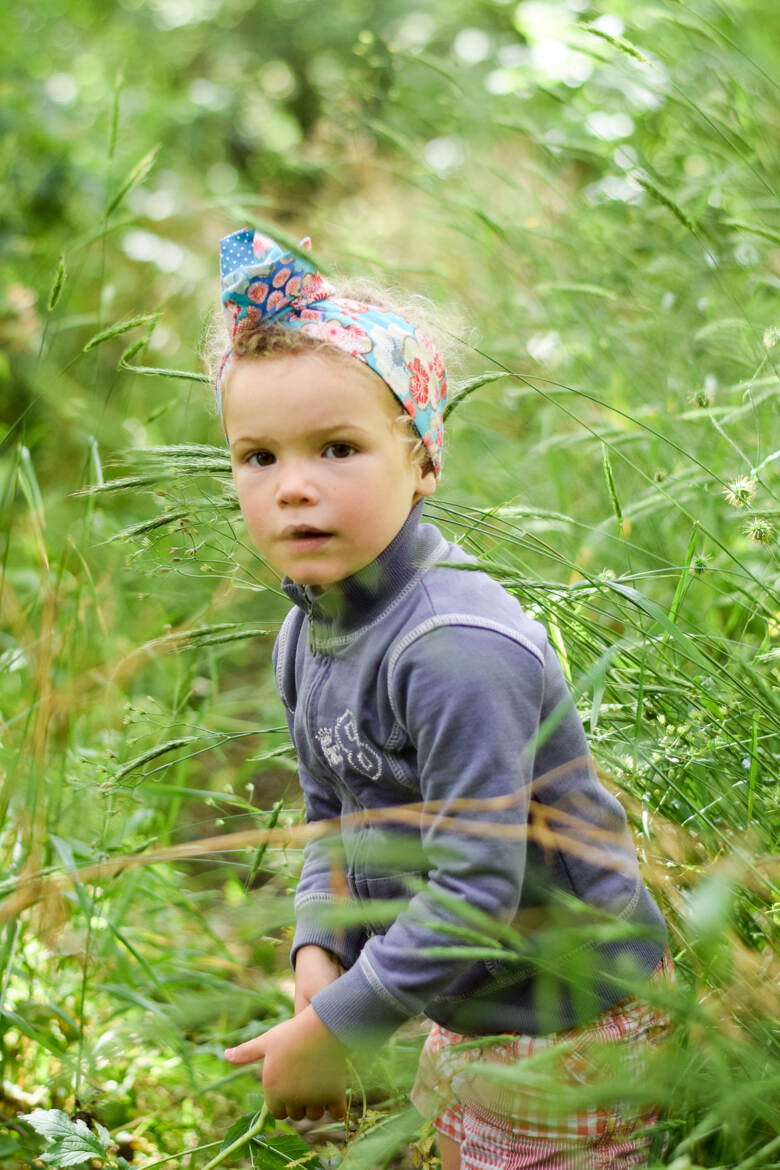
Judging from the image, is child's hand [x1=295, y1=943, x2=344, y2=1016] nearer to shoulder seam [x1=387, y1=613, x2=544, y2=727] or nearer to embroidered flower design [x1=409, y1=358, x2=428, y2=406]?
shoulder seam [x1=387, y1=613, x2=544, y2=727]

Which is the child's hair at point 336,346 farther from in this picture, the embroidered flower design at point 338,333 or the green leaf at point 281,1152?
the green leaf at point 281,1152

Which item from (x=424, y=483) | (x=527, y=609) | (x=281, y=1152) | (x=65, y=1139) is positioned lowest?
(x=65, y=1139)

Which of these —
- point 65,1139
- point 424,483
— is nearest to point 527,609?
point 424,483

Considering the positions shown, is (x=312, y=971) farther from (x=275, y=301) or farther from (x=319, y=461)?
(x=275, y=301)

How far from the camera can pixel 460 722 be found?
3.48 ft

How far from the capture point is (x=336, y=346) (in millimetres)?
1159

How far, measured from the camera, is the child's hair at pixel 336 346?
1.16 meters

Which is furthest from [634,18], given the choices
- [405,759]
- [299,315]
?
[405,759]

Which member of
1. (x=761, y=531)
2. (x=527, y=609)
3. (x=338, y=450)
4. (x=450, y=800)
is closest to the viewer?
(x=450, y=800)

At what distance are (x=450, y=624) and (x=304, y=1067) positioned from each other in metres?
0.48

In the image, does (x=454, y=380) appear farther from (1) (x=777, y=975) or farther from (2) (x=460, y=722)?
(1) (x=777, y=975)

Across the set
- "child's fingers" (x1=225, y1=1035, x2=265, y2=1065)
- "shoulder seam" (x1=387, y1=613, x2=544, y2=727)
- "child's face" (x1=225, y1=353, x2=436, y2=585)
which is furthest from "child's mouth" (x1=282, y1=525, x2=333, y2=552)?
"child's fingers" (x1=225, y1=1035, x2=265, y2=1065)

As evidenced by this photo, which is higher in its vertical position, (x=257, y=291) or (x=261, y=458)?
(x=257, y=291)

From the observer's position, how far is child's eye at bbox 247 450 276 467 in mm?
1200
